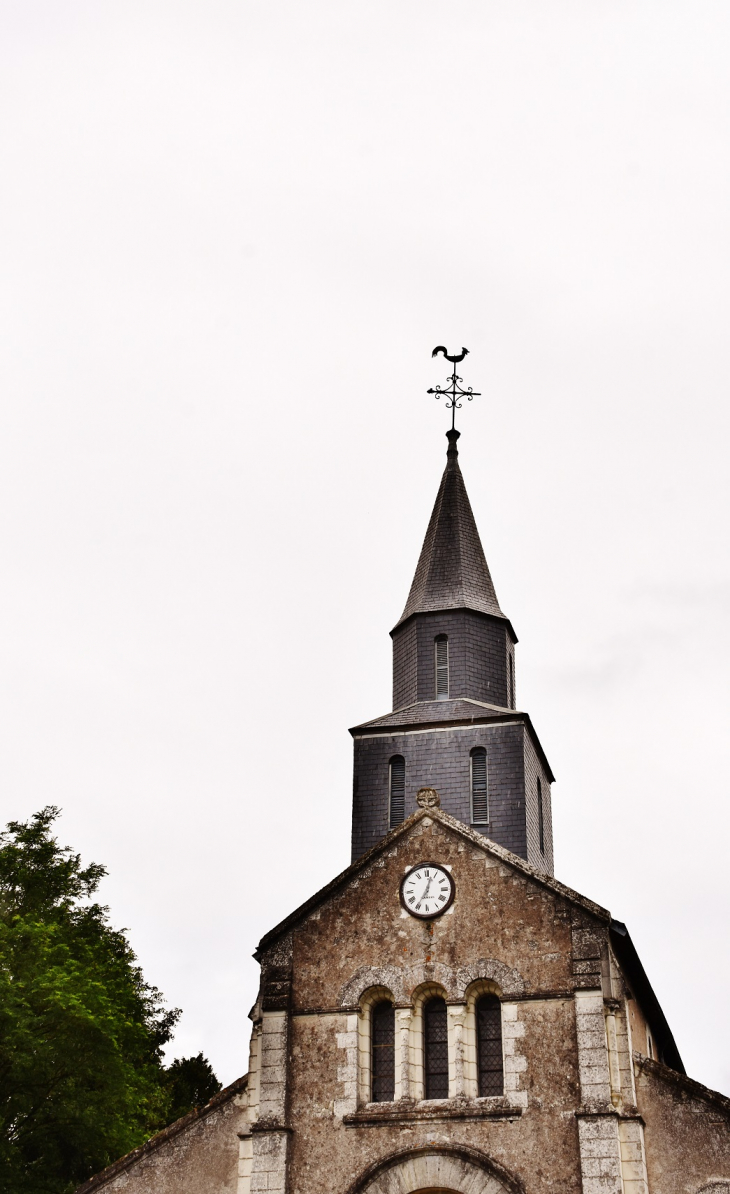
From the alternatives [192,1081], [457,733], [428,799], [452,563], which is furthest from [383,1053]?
[192,1081]

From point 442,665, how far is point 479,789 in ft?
10.9

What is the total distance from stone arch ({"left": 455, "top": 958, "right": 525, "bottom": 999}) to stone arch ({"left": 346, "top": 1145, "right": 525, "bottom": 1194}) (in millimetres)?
2214

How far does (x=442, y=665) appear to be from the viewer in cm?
3031

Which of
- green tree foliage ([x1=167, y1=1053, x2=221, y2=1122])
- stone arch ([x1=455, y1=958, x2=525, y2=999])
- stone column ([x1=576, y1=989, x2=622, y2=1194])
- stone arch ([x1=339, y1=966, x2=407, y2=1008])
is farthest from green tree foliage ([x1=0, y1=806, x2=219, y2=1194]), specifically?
green tree foliage ([x1=167, y1=1053, x2=221, y2=1122])

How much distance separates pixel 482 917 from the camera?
65.7ft

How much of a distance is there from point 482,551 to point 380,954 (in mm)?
15548

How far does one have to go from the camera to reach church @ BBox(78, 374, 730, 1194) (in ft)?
59.7

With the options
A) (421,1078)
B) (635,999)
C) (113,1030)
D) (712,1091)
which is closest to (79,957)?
(113,1030)

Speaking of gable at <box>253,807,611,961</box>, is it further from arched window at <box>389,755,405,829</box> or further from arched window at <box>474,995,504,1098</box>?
arched window at <box>389,755,405,829</box>

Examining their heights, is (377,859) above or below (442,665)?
below

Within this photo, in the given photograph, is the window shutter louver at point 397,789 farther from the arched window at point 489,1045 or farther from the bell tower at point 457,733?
the arched window at point 489,1045

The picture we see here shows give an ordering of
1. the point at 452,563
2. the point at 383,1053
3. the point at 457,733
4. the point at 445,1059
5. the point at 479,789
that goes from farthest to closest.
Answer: the point at 452,563
the point at 457,733
the point at 479,789
the point at 383,1053
the point at 445,1059

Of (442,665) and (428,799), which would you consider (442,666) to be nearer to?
(442,665)

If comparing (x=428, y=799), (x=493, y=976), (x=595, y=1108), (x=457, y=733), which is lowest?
(x=595, y=1108)
